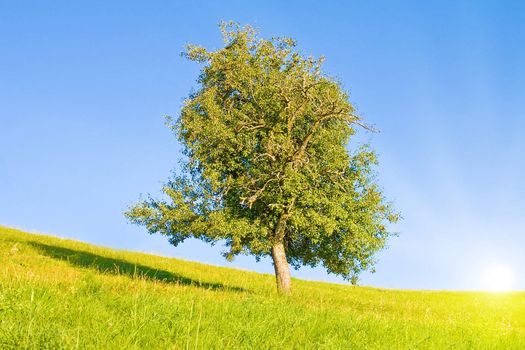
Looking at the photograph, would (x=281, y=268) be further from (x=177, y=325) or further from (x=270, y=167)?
(x=177, y=325)

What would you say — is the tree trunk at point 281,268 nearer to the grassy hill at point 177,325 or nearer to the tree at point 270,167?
the tree at point 270,167

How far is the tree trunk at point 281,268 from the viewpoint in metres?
24.0

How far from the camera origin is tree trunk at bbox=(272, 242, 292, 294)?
24.0 metres

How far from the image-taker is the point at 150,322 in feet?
27.4

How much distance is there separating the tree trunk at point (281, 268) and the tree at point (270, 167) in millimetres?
50

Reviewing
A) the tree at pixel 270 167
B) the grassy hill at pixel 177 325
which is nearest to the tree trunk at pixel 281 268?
the tree at pixel 270 167

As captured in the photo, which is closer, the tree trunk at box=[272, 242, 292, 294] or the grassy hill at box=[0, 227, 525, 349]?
the grassy hill at box=[0, 227, 525, 349]

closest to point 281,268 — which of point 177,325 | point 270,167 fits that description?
point 270,167

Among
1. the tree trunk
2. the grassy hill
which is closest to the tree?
the tree trunk

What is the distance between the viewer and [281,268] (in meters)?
24.2

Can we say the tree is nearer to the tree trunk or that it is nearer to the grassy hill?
the tree trunk

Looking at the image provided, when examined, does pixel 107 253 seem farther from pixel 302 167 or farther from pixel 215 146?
pixel 302 167

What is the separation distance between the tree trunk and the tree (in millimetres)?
50

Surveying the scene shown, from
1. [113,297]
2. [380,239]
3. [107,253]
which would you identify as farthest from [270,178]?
[107,253]
